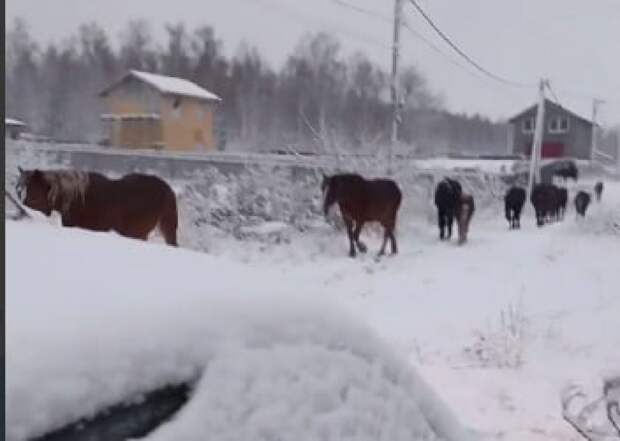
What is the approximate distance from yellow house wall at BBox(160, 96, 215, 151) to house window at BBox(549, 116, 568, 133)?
2274cm

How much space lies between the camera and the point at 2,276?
120 cm

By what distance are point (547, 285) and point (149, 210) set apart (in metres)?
5.16

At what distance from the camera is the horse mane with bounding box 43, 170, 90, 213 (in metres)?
8.48

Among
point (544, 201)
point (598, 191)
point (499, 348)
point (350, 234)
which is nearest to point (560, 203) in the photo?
point (544, 201)

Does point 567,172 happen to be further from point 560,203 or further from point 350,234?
point 350,234

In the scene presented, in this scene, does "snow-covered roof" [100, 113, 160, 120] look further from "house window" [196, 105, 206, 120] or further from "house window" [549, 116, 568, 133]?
"house window" [549, 116, 568, 133]

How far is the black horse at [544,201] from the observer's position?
71.6 ft

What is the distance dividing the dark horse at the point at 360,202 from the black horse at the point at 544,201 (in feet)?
27.9

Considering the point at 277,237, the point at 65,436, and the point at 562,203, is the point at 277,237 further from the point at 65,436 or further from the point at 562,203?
the point at 65,436

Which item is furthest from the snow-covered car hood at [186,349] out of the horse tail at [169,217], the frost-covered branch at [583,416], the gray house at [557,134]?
the gray house at [557,134]

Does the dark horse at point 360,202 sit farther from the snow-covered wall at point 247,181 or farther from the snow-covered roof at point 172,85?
the snow-covered roof at point 172,85

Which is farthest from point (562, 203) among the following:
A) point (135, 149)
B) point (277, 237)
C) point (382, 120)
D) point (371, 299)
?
point (371, 299)

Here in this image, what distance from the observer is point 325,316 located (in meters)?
1.68


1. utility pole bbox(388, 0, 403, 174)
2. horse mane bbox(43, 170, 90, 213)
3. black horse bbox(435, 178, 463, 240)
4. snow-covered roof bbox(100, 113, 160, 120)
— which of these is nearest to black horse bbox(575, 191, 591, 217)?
utility pole bbox(388, 0, 403, 174)
